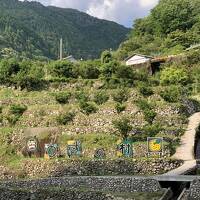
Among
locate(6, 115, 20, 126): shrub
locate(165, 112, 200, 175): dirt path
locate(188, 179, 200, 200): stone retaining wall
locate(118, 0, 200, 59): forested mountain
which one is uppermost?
locate(118, 0, 200, 59): forested mountain

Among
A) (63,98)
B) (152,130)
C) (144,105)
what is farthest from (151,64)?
(152,130)

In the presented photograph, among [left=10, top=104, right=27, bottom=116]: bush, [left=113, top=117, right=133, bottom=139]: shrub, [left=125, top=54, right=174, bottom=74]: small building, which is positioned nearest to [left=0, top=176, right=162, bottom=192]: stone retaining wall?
[left=113, top=117, right=133, bottom=139]: shrub

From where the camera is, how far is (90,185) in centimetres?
3100

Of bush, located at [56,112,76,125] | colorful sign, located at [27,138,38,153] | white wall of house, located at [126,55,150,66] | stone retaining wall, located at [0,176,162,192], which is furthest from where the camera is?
white wall of house, located at [126,55,150,66]

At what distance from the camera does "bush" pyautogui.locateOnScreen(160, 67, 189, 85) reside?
56719 mm

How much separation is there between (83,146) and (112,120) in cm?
452

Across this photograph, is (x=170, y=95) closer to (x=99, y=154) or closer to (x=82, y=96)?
(x=82, y=96)

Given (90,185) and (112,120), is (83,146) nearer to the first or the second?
(112,120)

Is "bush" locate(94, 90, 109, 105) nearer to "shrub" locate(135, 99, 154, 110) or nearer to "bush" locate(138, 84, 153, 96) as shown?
"bush" locate(138, 84, 153, 96)

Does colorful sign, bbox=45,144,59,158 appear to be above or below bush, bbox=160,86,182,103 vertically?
below


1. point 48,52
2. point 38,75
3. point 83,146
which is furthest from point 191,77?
point 48,52

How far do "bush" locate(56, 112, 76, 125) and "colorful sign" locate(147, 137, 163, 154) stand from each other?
9.53 m

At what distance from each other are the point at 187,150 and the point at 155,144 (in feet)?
8.04

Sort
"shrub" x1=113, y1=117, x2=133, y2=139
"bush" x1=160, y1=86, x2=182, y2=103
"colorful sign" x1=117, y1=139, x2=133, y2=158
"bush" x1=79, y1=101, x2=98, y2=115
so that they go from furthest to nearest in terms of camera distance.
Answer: "bush" x1=160, y1=86, x2=182, y2=103 < "bush" x1=79, y1=101, x2=98, y2=115 < "shrub" x1=113, y1=117, x2=133, y2=139 < "colorful sign" x1=117, y1=139, x2=133, y2=158
